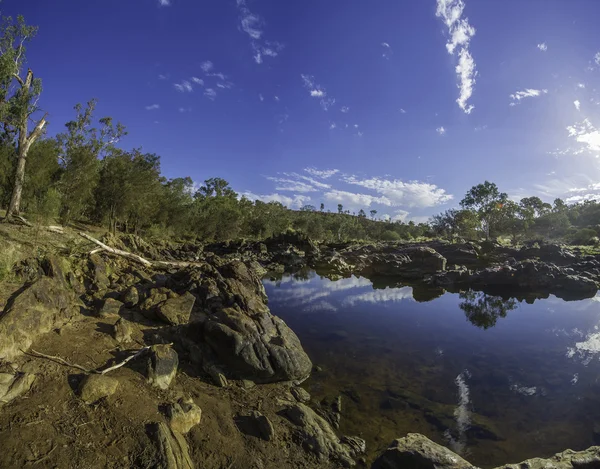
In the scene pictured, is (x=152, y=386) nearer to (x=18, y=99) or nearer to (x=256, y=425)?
(x=256, y=425)

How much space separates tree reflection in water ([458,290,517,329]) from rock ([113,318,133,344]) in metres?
21.6

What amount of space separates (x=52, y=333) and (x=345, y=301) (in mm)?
22329

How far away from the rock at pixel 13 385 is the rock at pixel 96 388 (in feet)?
3.24

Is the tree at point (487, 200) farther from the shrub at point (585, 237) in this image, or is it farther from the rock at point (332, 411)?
the rock at point (332, 411)

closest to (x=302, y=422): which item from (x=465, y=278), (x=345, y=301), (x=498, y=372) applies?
(x=498, y=372)

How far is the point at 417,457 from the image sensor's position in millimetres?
6965

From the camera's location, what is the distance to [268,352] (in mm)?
11031

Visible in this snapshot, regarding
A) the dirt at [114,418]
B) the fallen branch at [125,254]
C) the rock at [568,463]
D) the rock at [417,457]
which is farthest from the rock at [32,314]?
the rock at [568,463]

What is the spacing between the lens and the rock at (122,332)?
10084 mm

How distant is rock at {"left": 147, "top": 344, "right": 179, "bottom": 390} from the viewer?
8258 mm

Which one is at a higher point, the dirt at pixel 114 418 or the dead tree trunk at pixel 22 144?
the dead tree trunk at pixel 22 144

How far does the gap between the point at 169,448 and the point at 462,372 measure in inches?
511

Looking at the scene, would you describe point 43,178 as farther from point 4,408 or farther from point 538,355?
point 538,355

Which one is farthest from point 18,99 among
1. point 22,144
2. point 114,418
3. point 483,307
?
point 483,307
